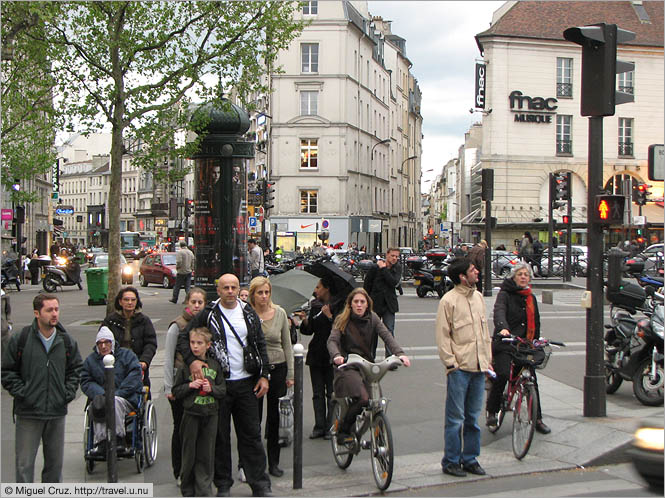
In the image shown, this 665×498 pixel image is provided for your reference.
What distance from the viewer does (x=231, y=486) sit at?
6.89m

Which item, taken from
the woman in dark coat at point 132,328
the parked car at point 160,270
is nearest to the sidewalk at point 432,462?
the woman in dark coat at point 132,328

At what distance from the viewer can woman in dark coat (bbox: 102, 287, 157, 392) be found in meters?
7.78

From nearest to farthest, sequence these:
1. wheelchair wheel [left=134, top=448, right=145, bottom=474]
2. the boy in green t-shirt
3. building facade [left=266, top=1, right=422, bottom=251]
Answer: the boy in green t-shirt < wheelchair wheel [left=134, top=448, right=145, bottom=474] < building facade [left=266, top=1, right=422, bottom=251]

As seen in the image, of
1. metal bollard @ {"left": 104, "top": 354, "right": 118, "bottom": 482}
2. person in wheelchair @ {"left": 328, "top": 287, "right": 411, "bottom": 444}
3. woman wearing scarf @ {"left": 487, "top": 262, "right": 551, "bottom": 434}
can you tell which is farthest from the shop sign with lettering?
metal bollard @ {"left": 104, "top": 354, "right": 118, "bottom": 482}

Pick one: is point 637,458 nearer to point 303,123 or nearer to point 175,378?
point 175,378

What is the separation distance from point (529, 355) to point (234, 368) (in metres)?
3.26

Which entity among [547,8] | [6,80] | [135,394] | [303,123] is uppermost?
[547,8]

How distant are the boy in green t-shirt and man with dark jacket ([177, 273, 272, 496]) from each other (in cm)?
10

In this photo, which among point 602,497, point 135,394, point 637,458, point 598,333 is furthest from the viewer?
point 598,333

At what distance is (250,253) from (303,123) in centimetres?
3503

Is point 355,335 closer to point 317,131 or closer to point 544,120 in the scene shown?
point 544,120

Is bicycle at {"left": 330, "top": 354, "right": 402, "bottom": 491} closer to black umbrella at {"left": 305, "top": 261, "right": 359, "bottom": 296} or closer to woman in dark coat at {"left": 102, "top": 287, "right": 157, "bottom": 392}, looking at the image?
black umbrella at {"left": 305, "top": 261, "right": 359, "bottom": 296}

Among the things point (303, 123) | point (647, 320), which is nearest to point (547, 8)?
point (303, 123)

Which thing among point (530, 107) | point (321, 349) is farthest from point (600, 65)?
point (530, 107)
